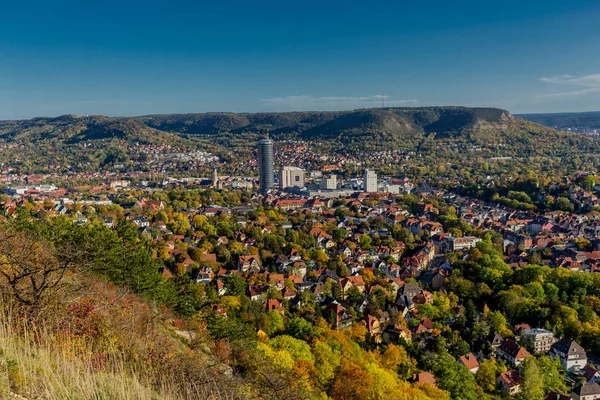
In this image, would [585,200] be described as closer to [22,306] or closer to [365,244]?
[365,244]

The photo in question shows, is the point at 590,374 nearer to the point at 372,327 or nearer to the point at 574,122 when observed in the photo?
the point at 372,327

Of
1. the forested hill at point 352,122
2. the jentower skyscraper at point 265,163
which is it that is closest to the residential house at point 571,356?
the jentower skyscraper at point 265,163

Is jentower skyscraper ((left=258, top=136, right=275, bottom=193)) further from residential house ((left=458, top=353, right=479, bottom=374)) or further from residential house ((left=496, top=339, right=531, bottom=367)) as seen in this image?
residential house ((left=458, top=353, right=479, bottom=374))

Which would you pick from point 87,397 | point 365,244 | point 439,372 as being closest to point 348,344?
point 439,372

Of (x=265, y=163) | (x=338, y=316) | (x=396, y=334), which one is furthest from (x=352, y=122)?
(x=396, y=334)

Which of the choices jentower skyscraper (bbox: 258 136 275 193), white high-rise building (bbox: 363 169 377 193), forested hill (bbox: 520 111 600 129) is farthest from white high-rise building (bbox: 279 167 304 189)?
forested hill (bbox: 520 111 600 129)

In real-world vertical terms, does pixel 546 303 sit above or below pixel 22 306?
below
